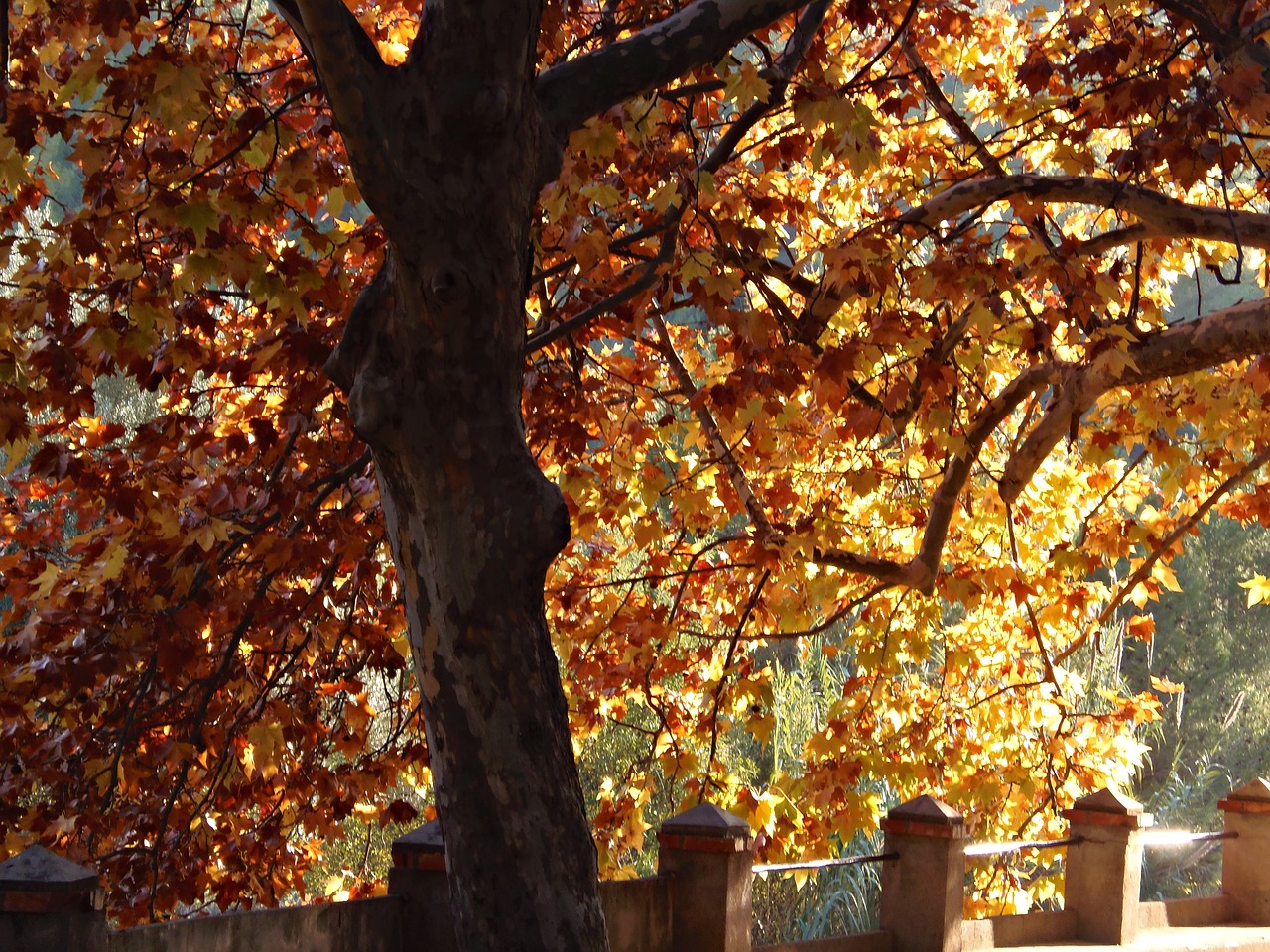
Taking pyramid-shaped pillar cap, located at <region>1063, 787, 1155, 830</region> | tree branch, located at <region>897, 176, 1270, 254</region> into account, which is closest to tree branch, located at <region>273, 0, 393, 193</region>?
tree branch, located at <region>897, 176, 1270, 254</region>

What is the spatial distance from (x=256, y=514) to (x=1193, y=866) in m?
19.7

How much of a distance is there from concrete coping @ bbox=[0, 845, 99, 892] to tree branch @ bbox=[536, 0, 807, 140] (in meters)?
2.87

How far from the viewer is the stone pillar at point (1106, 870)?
9.10 metres

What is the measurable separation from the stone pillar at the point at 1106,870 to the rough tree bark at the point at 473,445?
20.9ft

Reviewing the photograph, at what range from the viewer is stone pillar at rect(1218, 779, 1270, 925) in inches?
416

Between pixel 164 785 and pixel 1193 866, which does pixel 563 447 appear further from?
pixel 1193 866

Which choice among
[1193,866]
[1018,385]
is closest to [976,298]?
[1018,385]

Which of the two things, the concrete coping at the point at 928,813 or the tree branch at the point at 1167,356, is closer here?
the tree branch at the point at 1167,356

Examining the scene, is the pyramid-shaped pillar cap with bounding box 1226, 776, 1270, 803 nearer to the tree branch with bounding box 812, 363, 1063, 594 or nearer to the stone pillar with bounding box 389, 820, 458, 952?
the tree branch with bounding box 812, 363, 1063, 594

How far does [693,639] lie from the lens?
56.0 feet

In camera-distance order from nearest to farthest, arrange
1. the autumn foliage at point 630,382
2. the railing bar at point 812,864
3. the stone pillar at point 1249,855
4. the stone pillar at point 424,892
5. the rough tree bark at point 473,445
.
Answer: the rough tree bark at point 473,445 < the autumn foliage at point 630,382 < the stone pillar at point 424,892 < the railing bar at point 812,864 < the stone pillar at point 1249,855

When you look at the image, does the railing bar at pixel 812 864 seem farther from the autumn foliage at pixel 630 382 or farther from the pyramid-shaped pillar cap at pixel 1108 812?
the pyramid-shaped pillar cap at pixel 1108 812

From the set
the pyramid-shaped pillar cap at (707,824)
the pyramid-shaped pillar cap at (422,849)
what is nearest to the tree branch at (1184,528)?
the pyramid-shaped pillar cap at (707,824)

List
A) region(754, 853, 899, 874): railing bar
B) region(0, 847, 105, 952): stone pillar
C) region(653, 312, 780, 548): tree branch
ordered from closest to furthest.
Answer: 1. region(0, 847, 105, 952): stone pillar
2. region(754, 853, 899, 874): railing bar
3. region(653, 312, 780, 548): tree branch
